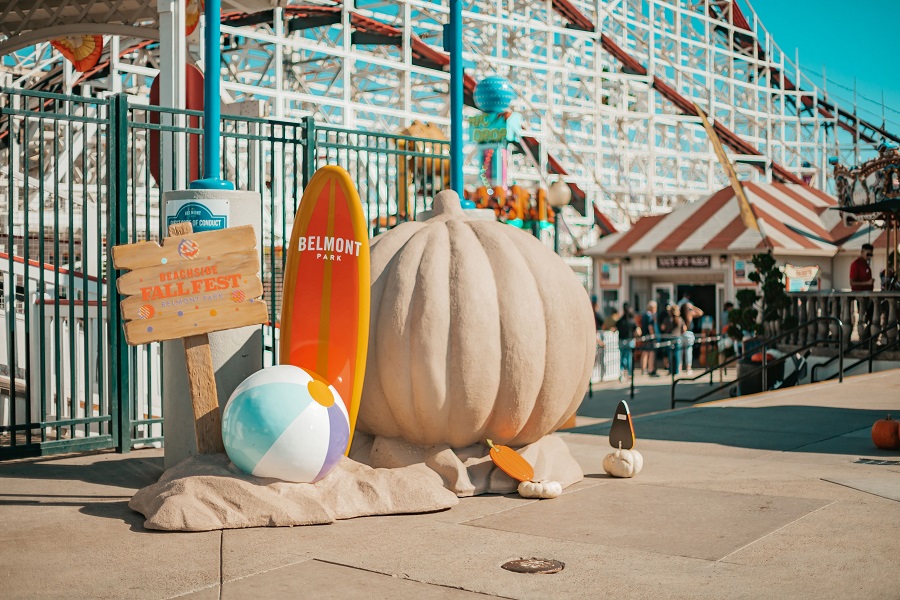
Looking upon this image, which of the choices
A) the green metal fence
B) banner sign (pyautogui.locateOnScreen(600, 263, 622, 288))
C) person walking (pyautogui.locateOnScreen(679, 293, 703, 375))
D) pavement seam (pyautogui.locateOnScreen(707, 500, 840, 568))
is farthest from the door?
pavement seam (pyautogui.locateOnScreen(707, 500, 840, 568))

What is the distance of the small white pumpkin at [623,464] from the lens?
248 inches

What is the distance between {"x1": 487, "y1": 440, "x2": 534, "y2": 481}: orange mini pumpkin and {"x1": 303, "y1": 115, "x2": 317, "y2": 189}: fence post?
280 cm

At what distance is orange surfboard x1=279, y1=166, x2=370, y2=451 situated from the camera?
547 centimetres

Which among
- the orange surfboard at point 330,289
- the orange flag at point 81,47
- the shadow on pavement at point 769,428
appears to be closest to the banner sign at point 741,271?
the shadow on pavement at point 769,428

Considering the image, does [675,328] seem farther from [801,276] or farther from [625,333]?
[801,276]

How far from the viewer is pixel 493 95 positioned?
17.2 m

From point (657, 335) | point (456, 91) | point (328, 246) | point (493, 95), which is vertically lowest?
point (657, 335)

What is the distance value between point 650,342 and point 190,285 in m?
17.2

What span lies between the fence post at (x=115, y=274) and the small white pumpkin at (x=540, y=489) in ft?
10.2

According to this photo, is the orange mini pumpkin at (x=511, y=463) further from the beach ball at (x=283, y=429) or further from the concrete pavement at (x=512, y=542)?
the beach ball at (x=283, y=429)

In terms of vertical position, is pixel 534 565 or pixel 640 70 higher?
pixel 640 70

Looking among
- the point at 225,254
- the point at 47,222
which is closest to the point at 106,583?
the point at 225,254

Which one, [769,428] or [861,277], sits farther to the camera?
[861,277]

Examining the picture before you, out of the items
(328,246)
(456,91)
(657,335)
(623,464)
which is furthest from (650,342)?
(328,246)
